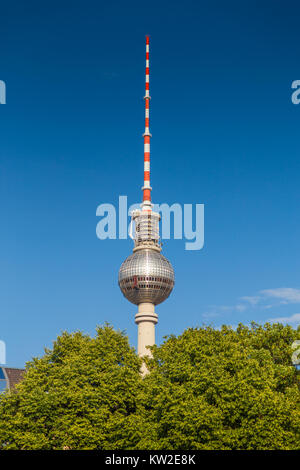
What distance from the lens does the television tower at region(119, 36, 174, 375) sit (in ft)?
393

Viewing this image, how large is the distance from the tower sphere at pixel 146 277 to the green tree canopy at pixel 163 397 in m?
56.5

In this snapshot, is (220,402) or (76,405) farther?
(76,405)

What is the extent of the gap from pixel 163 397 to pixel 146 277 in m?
72.1

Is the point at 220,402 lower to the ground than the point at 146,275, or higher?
lower

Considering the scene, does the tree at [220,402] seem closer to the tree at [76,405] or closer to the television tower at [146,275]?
the tree at [76,405]

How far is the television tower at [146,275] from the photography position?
120m

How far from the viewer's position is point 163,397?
47.5 m

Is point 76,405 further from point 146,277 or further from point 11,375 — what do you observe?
point 146,277

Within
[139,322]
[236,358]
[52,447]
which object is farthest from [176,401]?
[139,322]

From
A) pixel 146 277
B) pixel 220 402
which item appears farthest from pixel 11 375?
pixel 220 402

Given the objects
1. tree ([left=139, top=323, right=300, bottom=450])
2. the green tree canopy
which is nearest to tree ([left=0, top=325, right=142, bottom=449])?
the green tree canopy

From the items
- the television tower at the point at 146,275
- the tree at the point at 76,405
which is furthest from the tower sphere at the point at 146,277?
the tree at the point at 76,405

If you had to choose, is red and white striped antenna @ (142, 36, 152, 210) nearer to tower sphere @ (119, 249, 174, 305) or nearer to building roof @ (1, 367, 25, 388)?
tower sphere @ (119, 249, 174, 305)
